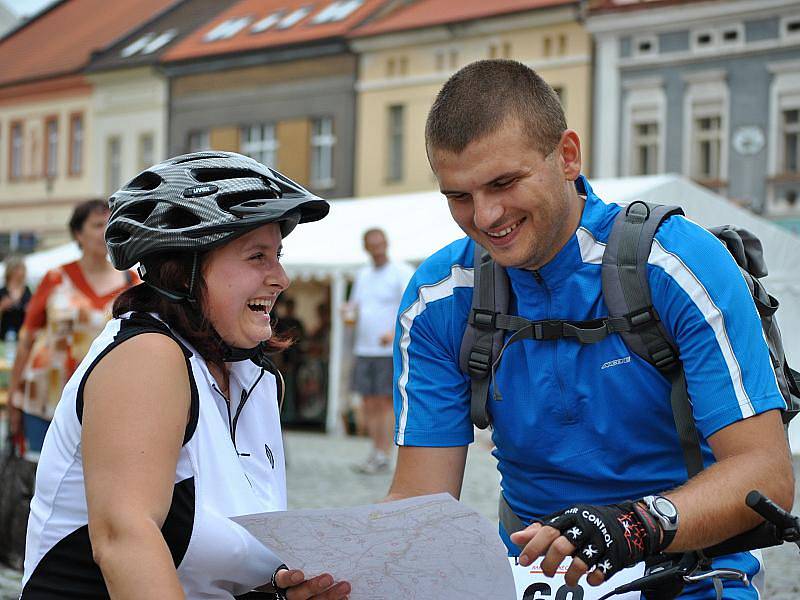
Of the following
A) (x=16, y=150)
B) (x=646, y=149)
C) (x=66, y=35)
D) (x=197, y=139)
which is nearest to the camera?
(x=646, y=149)

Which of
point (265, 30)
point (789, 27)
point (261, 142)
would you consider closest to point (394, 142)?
point (261, 142)

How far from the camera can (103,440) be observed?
2.44 metres

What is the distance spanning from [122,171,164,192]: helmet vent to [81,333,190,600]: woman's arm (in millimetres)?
482

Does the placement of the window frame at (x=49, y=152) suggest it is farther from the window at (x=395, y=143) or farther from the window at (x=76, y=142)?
the window at (x=395, y=143)

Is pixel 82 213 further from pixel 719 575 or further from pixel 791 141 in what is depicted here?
pixel 791 141

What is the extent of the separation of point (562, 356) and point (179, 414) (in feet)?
2.88

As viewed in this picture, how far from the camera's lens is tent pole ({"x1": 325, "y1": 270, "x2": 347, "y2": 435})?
58.1ft

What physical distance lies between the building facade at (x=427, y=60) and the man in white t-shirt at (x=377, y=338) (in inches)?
659

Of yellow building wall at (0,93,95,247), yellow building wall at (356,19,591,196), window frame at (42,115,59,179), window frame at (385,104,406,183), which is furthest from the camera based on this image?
window frame at (42,115,59,179)

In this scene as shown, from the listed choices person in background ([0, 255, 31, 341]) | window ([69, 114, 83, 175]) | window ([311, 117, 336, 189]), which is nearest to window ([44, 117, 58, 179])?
window ([69, 114, 83, 175])

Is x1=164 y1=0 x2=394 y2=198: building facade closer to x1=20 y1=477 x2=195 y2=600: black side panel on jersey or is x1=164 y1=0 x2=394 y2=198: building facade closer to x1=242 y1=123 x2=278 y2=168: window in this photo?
x1=242 y1=123 x2=278 y2=168: window

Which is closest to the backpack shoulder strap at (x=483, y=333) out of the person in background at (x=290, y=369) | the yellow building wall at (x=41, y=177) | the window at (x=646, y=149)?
the person in background at (x=290, y=369)

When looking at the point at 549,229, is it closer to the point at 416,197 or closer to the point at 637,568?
the point at 637,568

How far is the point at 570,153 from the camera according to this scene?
10.0 ft
